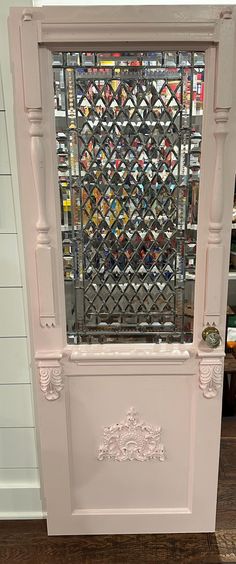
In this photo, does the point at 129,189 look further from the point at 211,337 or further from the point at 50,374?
the point at 50,374

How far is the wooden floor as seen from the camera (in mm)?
1725

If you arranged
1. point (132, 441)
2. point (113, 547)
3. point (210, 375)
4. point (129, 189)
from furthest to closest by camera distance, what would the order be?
point (113, 547)
point (132, 441)
point (210, 375)
point (129, 189)

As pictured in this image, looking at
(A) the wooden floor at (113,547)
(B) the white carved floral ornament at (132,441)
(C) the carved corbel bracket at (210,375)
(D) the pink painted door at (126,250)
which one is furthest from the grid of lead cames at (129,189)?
(A) the wooden floor at (113,547)

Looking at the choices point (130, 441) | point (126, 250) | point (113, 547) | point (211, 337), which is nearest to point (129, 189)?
point (126, 250)

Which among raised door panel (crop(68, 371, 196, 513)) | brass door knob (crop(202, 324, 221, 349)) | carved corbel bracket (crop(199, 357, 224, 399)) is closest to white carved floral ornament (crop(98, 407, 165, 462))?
raised door panel (crop(68, 371, 196, 513))

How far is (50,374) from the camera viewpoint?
61.2 inches

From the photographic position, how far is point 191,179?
1419 mm

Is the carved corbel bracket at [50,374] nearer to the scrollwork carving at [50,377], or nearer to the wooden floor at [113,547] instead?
the scrollwork carving at [50,377]

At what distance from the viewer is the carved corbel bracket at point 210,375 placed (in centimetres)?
153

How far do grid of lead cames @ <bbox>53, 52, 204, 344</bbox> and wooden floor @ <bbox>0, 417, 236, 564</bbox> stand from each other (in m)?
0.84

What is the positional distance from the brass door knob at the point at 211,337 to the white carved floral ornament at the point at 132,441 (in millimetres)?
378

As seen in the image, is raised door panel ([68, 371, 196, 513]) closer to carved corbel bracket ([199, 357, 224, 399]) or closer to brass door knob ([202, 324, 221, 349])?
carved corbel bracket ([199, 357, 224, 399])

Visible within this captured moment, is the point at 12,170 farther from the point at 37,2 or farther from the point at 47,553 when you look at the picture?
the point at 47,553

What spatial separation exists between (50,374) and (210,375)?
0.54 m
